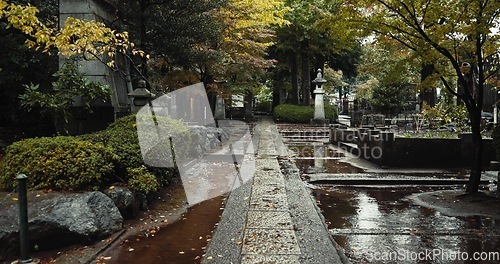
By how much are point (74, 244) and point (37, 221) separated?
0.52m

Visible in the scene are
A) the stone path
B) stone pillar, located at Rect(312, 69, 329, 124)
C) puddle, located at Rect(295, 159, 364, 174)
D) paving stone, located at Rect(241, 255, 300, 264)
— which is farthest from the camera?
stone pillar, located at Rect(312, 69, 329, 124)

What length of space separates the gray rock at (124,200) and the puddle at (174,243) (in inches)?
26.9

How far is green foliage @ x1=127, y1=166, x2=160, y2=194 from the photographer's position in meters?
5.80

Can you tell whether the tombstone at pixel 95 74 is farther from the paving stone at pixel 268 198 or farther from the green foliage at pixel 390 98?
the green foliage at pixel 390 98

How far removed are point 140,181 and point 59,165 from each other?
115 centimetres

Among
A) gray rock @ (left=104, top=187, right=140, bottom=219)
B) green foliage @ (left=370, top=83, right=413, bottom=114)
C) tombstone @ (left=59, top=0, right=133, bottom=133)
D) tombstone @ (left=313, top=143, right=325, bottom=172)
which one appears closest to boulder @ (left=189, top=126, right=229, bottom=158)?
tombstone @ (left=59, top=0, right=133, bottom=133)

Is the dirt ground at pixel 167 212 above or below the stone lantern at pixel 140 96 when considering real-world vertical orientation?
below

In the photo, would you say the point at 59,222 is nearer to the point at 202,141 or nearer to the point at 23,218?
the point at 23,218

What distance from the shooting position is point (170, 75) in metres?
15.2

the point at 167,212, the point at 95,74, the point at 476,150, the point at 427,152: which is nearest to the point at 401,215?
the point at 476,150

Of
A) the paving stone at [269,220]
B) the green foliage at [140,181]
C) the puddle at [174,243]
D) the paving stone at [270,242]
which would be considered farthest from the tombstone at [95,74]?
the paving stone at [270,242]

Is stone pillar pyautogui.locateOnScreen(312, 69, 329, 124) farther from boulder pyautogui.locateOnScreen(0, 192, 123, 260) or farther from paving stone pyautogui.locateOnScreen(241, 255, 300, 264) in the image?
paving stone pyautogui.locateOnScreen(241, 255, 300, 264)

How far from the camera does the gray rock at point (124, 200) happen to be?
5.50 m

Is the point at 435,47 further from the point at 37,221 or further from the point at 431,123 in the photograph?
the point at 431,123
